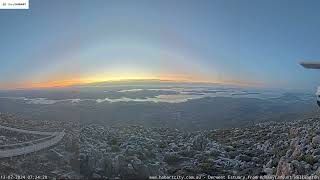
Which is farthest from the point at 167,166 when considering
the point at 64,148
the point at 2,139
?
the point at 2,139

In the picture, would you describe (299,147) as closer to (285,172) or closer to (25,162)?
(285,172)

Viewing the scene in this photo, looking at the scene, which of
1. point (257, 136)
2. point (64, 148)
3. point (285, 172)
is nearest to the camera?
point (285, 172)

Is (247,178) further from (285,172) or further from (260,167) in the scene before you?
(260,167)

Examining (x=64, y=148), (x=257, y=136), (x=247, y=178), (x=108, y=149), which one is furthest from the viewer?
(x=257, y=136)

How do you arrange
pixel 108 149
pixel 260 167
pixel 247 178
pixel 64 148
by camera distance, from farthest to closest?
1. pixel 108 149
2. pixel 64 148
3. pixel 260 167
4. pixel 247 178

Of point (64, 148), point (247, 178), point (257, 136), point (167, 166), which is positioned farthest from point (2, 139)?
point (257, 136)

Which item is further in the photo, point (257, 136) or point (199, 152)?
point (257, 136)

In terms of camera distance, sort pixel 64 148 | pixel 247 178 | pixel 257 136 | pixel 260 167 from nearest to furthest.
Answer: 1. pixel 247 178
2. pixel 260 167
3. pixel 64 148
4. pixel 257 136

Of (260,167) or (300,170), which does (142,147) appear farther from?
(300,170)

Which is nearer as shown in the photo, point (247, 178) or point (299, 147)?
point (247, 178)
